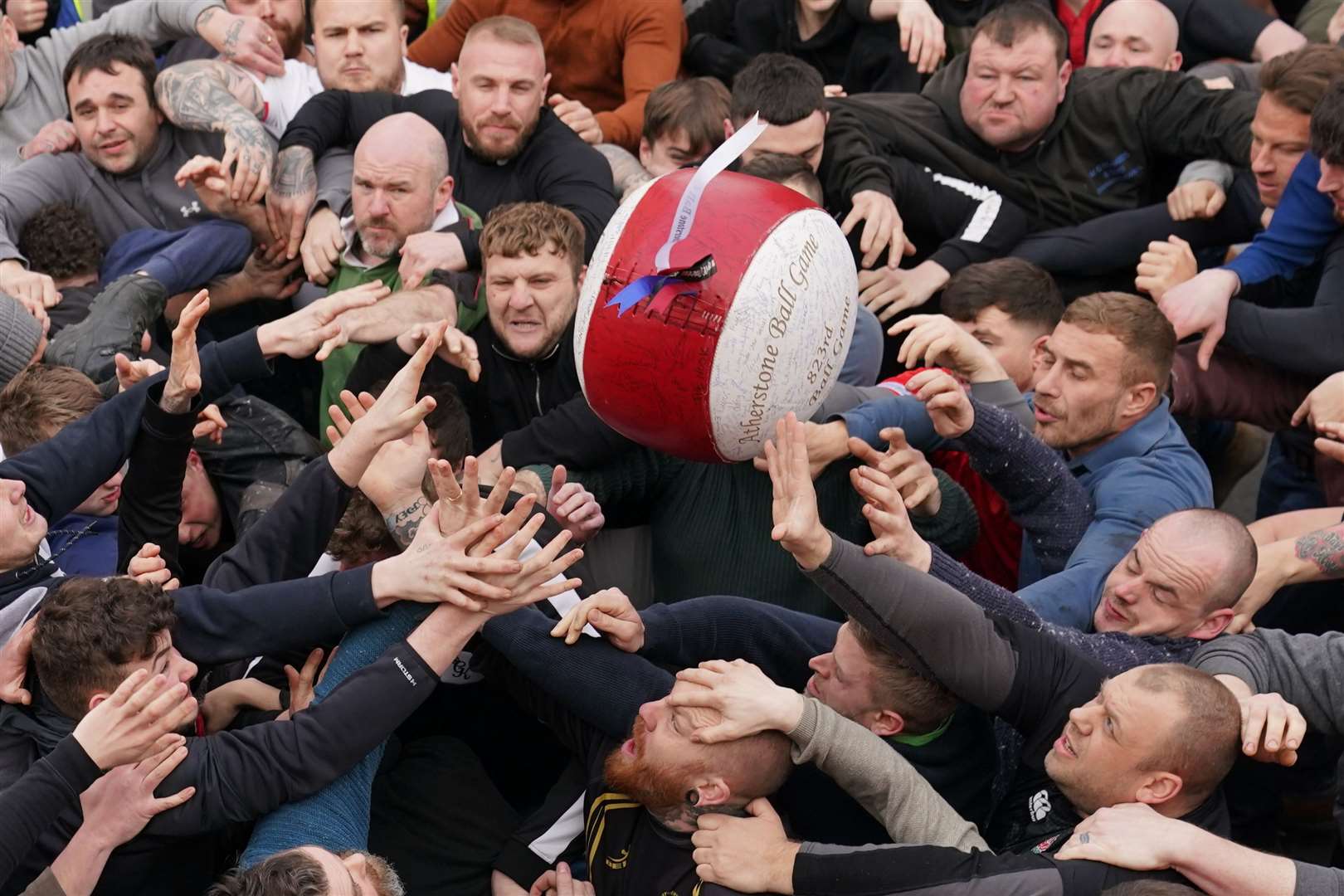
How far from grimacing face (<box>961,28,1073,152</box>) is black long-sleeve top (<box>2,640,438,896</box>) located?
408 centimetres

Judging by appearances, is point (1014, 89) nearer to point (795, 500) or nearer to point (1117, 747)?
point (795, 500)

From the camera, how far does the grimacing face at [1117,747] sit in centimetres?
396

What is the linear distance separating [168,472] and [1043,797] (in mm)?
2847

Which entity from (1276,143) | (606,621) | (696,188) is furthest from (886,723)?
(1276,143)

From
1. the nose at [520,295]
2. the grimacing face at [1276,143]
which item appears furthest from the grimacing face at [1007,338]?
the nose at [520,295]

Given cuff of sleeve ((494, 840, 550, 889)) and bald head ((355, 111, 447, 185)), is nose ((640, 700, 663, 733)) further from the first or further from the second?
bald head ((355, 111, 447, 185))

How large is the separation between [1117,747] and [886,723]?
625 millimetres

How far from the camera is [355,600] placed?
14.5 feet

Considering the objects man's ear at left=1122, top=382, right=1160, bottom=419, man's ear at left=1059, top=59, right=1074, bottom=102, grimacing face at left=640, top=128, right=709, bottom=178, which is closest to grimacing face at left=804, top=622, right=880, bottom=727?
man's ear at left=1122, top=382, right=1160, bottom=419

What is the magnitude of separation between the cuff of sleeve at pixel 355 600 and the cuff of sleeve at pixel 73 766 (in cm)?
81

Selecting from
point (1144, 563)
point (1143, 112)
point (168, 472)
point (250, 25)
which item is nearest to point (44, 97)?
point (250, 25)

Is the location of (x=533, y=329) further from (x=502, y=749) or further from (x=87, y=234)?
(x=87, y=234)

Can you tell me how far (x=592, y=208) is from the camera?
21.8 feet

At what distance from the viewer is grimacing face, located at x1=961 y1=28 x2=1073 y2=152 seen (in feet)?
22.7
